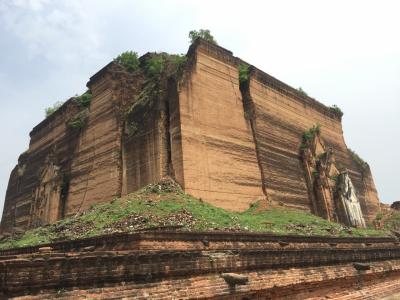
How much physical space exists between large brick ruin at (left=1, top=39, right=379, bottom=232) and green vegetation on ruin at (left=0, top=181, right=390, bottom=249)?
147cm

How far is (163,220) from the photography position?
11109 mm

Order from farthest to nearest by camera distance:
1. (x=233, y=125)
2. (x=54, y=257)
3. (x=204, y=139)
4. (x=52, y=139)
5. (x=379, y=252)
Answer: (x=52, y=139) < (x=233, y=125) < (x=204, y=139) < (x=379, y=252) < (x=54, y=257)

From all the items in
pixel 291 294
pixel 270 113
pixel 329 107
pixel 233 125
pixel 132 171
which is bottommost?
pixel 291 294

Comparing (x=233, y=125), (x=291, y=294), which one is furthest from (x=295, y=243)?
(x=233, y=125)

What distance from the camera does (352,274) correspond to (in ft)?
27.2

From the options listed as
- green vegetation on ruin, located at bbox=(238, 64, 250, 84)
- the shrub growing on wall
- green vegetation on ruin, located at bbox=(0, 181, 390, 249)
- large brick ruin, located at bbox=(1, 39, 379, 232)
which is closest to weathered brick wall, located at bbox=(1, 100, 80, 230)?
large brick ruin, located at bbox=(1, 39, 379, 232)

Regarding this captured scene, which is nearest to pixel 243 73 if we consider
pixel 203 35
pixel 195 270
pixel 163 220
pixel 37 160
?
pixel 203 35

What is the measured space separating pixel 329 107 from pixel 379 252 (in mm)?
18928

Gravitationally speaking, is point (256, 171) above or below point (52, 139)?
below

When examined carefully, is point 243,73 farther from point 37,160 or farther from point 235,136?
point 37,160

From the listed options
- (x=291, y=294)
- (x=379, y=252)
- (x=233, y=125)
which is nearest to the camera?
(x=291, y=294)

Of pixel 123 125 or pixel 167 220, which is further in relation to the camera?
pixel 123 125

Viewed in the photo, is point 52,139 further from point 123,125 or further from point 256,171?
point 256,171

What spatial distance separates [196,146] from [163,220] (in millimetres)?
4914
